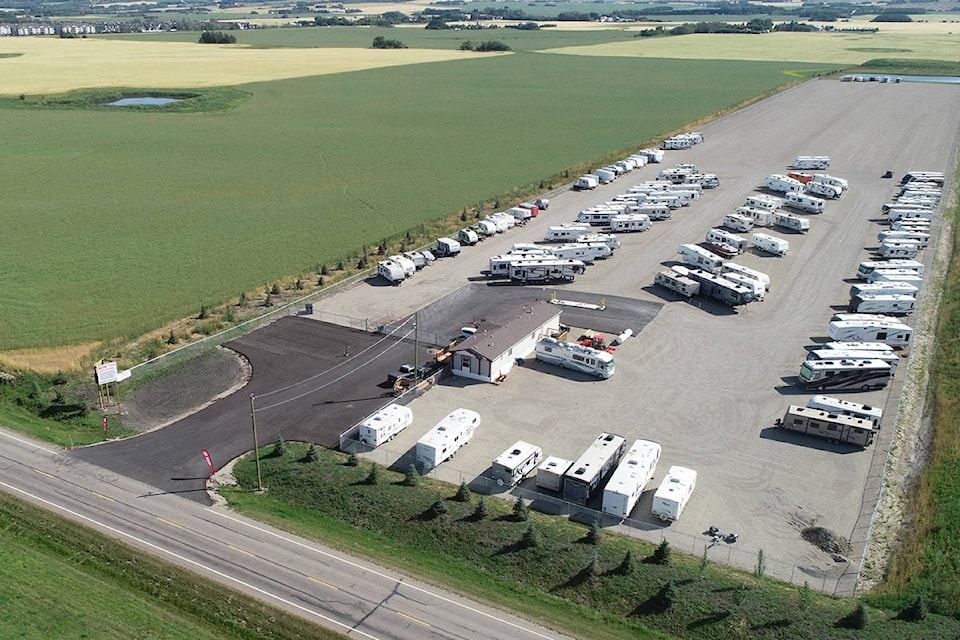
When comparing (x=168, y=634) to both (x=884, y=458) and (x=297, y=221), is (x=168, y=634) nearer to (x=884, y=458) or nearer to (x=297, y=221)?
(x=884, y=458)

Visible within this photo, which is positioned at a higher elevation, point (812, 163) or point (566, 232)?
point (812, 163)

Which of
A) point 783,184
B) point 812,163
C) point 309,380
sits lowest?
point 309,380

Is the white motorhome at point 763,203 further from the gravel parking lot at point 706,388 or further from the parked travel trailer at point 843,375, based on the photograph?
the parked travel trailer at point 843,375

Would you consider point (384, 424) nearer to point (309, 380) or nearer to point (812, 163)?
point (309, 380)

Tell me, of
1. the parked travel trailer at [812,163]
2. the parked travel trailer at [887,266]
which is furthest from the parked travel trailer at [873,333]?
the parked travel trailer at [812,163]

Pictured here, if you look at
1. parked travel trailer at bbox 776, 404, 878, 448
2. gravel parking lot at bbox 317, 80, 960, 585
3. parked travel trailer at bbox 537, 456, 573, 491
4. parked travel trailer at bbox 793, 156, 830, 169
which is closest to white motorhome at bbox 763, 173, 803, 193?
gravel parking lot at bbox 317, 80, 960, 585

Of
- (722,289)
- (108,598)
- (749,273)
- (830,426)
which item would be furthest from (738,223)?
(108,598)

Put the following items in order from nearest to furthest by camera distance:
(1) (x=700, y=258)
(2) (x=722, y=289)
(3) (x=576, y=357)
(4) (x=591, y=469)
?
(4) (x=591, y=469) < (3) (x=576, y=357) < (2) (x=722, y=289) < (1) (x=700, y=258)
